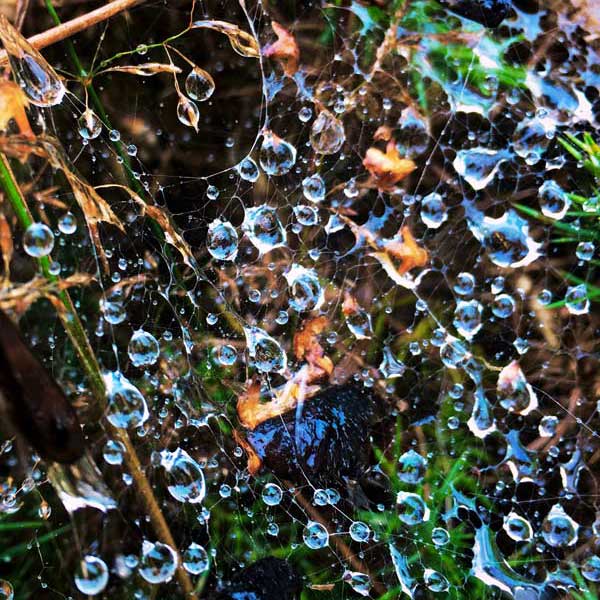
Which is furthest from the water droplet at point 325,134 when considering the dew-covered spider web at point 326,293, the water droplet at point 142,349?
the water droplet at point 142,349

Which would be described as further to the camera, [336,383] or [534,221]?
A: [534,221]

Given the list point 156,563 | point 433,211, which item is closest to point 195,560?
point 156,563

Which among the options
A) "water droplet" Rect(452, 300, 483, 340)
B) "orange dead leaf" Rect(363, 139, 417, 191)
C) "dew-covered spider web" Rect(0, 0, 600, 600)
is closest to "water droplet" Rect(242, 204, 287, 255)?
"dew-covered spider web" Rect(0, 0, 600, 600)

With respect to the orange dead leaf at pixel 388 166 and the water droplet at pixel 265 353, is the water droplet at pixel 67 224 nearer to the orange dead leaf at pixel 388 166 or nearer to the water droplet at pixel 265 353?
the water droplet at pixel 265 353

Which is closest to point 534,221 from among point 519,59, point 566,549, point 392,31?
point 519,59

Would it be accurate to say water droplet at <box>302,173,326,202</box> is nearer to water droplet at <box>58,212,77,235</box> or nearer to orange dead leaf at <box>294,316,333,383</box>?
orange dead leaf at <box>294,316,333,383</box>

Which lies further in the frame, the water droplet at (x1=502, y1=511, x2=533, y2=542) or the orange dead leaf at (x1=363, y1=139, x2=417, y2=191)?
the orange dead leaf at (x1=363, y1=139, x2=417, y2=191)

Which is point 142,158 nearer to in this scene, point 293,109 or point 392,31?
point 293,109
